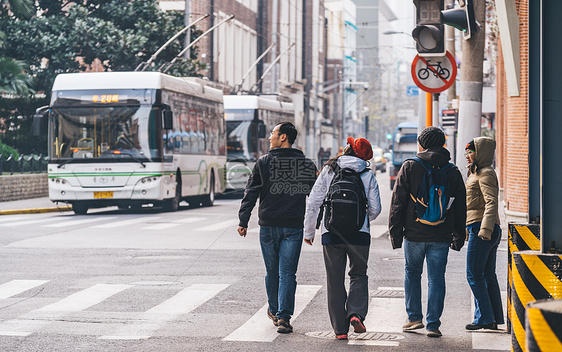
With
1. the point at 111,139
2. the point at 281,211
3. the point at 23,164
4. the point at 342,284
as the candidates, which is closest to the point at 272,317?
the point at 342,284

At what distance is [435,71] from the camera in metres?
16.0

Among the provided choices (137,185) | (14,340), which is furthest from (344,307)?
(137,185)

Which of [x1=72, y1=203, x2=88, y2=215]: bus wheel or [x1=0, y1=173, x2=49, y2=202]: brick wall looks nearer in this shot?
[x1=72, y1=203, x2=88, y2=215]: bus wheel

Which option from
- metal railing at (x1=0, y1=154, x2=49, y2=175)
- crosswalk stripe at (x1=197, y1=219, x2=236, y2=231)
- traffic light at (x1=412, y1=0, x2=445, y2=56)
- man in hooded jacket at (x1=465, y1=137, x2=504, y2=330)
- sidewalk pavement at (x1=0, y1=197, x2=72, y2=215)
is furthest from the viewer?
metal railing at (x1=0, y1=154, x2=49, y2=175)

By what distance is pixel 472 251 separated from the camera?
355 inches

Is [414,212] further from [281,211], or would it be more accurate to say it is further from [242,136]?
[242,136]

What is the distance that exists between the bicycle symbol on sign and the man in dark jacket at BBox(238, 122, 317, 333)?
23.9 feet

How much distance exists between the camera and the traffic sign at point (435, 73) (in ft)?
52.3

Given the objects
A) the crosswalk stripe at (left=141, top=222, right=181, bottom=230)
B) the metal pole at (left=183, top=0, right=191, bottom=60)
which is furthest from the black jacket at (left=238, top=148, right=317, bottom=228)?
the metal pole at (left=183, top=0, right=191, bottom=60)

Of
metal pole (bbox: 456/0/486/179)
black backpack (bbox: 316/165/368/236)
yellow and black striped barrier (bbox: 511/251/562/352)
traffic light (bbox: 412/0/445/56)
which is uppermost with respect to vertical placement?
traffic light (bbox: 412/0/445/56)

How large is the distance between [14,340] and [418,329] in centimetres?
Answer: 339

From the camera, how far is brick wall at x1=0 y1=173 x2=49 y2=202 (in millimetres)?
29602

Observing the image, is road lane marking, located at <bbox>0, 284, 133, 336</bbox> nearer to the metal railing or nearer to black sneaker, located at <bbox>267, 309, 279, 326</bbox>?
black sneaker, located at <bbox>267, 309, 279, 326</bbox>

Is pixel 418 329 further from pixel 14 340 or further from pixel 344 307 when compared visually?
pixel 14 340
